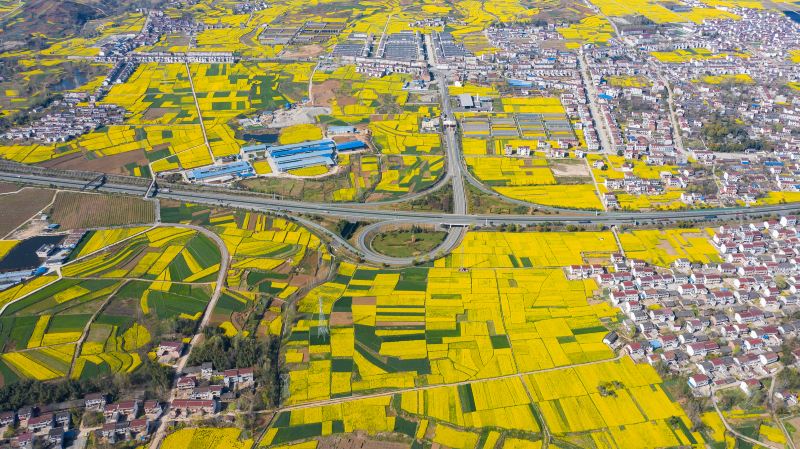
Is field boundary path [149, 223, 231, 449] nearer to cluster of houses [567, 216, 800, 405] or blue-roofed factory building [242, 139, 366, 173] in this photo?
blue-roofed factory building [242, 139, 366, 173]

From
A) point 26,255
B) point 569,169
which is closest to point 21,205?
point 26,255

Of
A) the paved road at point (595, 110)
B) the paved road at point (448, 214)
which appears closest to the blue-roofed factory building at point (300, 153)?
the paved road at point (448, 214)

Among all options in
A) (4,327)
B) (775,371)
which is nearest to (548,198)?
(775,371)

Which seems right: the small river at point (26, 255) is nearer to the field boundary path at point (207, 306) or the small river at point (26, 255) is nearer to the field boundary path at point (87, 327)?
the field boundary path at point (87, 327)

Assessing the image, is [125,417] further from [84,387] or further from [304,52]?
[304,52]

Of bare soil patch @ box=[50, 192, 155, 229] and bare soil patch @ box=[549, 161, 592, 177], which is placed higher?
bare soil patch @ box=[50, 192, 155, 229]

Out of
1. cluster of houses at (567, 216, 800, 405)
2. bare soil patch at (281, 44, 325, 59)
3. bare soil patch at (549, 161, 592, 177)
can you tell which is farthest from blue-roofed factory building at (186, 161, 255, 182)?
bare soil patch at (281, 44, 325, 59)
